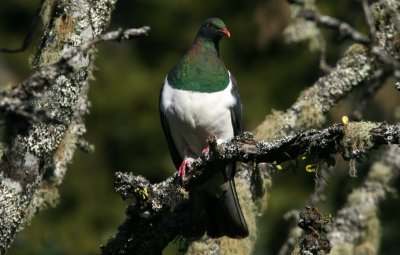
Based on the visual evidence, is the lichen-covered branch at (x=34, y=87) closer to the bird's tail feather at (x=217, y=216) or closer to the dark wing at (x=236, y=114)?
the bird's tail feather at (x=217, y=216)

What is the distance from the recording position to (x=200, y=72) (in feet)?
18.0

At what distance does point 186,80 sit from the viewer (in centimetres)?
544

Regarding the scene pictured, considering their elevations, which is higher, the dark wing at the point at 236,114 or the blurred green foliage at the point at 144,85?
the dark wing at the point at 236,114

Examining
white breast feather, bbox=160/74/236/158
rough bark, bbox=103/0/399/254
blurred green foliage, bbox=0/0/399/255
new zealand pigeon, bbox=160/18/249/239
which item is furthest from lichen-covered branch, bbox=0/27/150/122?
blurred green foliage, bbox=0/0/399/255

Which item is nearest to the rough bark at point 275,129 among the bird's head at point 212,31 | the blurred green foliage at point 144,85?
the bird's head at point 212,31

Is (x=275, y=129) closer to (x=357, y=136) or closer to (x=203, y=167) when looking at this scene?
(x=203, y=167)

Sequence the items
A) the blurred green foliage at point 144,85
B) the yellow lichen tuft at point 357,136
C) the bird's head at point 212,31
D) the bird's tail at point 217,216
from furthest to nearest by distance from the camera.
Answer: the blurred green foliage at point 144,85 → the bird's head at point 212,31 → the bird's tail at point 217,216 → the yellow lichen tuft at point 357,136

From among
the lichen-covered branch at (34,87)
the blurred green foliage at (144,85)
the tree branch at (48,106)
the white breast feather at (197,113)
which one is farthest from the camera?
the blurred green foliage at (144,85)

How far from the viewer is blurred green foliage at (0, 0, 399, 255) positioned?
9.23 metres

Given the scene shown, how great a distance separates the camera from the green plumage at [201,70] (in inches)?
214

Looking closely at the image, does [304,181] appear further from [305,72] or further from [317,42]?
[317,42]

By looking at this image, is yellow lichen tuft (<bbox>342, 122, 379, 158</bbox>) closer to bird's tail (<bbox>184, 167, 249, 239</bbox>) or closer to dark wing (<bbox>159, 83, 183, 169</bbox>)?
bird's tail (<bbox>184, 167, 249, 239</bbox>)

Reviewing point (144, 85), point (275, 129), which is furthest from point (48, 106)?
point (144, 85)

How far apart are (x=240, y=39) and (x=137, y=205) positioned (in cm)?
611
